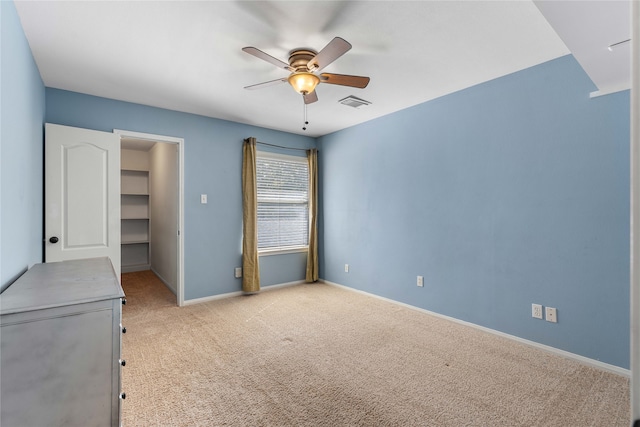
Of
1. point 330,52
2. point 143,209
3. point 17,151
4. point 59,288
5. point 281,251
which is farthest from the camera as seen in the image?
point 143,209

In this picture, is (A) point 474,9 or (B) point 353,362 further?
(B) point 353,362

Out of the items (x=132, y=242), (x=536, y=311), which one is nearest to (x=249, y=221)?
(x=132, y=242)

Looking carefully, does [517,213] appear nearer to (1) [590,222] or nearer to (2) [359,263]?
(1) [590,222]

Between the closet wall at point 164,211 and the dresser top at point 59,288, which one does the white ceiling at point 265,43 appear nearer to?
the closet wall at point 164,211

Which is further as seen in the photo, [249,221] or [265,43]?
[249,221]

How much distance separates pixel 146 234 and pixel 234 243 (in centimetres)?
309

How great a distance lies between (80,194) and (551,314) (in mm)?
4591

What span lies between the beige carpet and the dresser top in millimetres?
892

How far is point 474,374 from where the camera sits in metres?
2.38

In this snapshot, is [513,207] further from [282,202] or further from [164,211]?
[164,211]

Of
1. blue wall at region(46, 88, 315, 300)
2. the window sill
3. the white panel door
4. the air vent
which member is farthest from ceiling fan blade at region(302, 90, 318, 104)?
the window sill

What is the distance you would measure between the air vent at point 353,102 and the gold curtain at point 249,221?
59.6 inches

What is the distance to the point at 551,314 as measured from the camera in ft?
8.89

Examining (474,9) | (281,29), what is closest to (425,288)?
(474,9)
